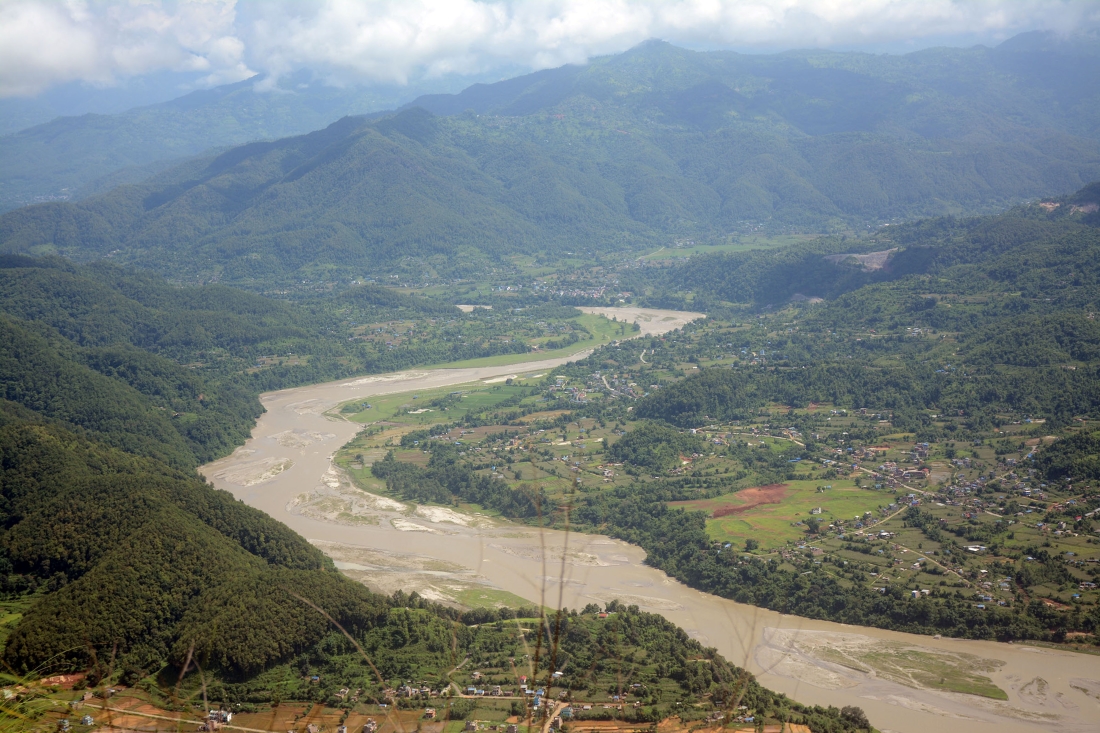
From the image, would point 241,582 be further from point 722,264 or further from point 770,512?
point 722,264

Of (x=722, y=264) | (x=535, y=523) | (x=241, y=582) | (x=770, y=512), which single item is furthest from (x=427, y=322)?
(x=241, y=582)

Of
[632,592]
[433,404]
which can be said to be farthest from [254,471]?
[632,592]

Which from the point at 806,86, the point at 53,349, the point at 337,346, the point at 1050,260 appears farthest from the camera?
the point at 806,86

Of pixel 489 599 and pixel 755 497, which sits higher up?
pixel 755 497

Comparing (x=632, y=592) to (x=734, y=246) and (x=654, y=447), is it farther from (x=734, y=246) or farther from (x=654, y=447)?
(x=734, y=246)

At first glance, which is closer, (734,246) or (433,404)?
(433,404)

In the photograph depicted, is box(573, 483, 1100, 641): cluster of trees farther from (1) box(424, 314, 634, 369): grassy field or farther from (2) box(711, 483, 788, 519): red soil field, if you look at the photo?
(1) box(424, 314, 634, 369): grassy field

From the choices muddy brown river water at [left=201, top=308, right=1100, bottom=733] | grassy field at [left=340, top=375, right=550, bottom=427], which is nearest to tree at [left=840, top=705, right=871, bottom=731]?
muddy brown river water at [left=201, top=308, right=1100, bottom=733]
